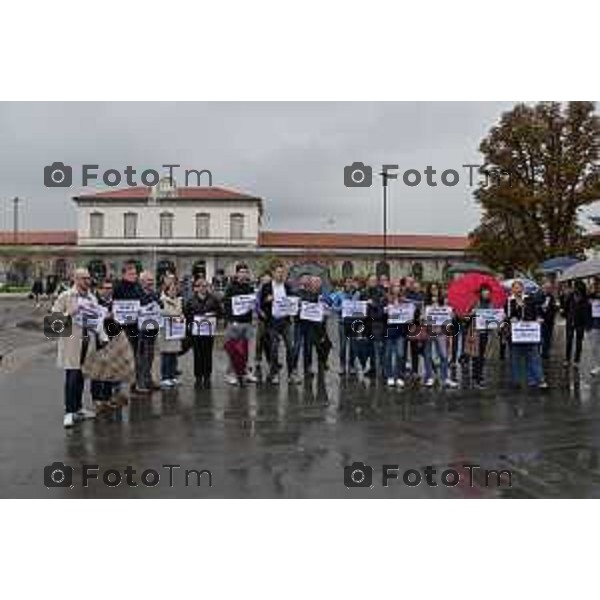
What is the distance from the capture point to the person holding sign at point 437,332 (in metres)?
12.2

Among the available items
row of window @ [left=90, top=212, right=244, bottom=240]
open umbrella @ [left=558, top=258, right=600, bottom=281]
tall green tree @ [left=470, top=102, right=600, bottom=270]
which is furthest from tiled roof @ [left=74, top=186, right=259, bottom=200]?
open umbrella @ [left=558, top=258, right=600, bottom=281]

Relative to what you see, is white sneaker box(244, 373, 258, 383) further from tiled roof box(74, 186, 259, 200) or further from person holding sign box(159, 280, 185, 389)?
tiled roof box(74, 186, 259, 200)

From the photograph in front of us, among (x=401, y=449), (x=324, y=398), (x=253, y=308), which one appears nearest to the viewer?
(x=401, y=449)

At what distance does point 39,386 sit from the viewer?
497 inches

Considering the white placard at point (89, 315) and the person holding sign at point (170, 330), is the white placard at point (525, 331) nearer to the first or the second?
the person holding sign at point (170, 330)

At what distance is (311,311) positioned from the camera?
41.5 feet

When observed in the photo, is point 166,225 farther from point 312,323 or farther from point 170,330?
point 170,330

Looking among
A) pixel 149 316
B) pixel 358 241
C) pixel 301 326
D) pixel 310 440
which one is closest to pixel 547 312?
pixel 301 326

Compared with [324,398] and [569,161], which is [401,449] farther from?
[569,161]

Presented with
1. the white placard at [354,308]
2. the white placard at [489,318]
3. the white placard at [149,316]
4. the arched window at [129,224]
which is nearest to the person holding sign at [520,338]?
the white placard at [489,318]

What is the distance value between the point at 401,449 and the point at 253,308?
4793 millimetres

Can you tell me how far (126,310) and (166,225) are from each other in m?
69.6

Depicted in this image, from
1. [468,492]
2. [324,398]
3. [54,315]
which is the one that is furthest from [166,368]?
[468,492]

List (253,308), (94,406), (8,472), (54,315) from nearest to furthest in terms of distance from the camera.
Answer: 1. (8,472)
2. (54,315)
3. (94,406)
4. (253,308)
